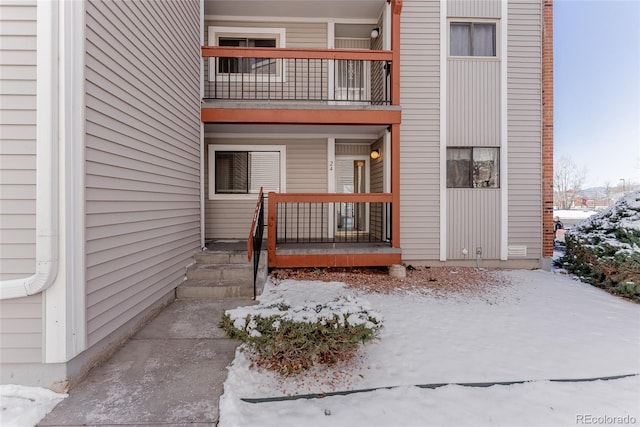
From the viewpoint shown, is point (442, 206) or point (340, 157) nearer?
point (442, 206)

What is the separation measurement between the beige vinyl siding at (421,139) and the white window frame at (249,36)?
290cm

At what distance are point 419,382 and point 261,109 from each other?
5.29 metres

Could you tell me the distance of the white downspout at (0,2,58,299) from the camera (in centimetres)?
246

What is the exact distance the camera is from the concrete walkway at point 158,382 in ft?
7.34

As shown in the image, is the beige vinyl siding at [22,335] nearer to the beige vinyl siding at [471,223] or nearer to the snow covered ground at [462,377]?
the snow covered ground at [462,377]

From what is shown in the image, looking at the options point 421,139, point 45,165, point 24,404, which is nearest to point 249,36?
point 421,139

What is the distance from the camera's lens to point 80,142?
268cm

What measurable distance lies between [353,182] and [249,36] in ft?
14.9

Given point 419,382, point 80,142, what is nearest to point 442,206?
point 419,382

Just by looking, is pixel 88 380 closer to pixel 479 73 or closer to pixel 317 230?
pixel 317 230

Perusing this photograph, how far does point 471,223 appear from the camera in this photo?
6805mm

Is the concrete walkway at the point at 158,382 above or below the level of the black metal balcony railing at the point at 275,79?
below

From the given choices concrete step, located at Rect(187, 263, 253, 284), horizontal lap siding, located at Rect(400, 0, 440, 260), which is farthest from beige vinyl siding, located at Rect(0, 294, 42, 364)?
horizontal lap siding, located at Rect(400, 0, 440, 260)

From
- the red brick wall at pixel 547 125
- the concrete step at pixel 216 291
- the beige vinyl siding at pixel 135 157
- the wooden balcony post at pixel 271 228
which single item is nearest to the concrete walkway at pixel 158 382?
the beige vinyl siding at pixel 135 157
